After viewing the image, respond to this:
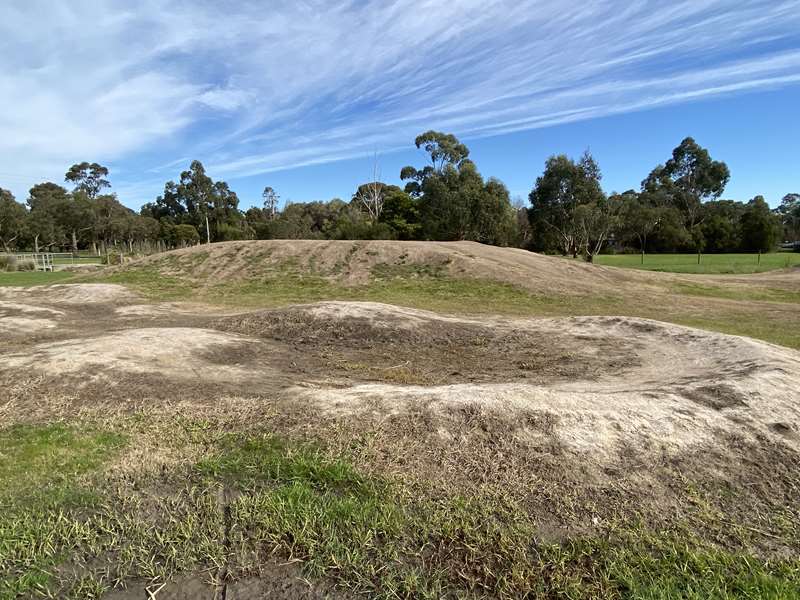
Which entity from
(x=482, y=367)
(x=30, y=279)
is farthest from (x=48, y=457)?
(x=30, y=279)

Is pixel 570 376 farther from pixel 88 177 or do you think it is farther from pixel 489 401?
pixel 88 177

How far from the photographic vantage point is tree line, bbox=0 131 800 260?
41.8m

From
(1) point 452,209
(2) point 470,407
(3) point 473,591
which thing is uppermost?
(1) point 452,209

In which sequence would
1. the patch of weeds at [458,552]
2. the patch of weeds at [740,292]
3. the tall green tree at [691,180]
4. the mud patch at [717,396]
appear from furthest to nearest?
the tall green tree at [691,180] → the patch of weeds at [740,292] → the mud patch at [717,396] → the patch of weeds at [458,552]

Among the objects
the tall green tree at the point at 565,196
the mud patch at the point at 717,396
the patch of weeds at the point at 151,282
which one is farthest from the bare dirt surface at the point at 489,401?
the tall green tree at the point at 565,196

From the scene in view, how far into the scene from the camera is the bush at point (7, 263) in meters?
32.8

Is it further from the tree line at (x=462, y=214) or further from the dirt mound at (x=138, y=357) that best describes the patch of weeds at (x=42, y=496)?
the tree line at (x=462, y=214)

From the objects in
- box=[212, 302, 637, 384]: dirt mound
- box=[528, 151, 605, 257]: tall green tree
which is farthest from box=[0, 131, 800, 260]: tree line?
box=[212, 302, 637, 384]: dirt mound

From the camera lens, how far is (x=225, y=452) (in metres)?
3.88

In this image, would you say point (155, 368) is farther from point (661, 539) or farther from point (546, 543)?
point (661, 539)

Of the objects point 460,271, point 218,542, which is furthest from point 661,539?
point 460,271

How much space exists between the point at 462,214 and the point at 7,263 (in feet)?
110

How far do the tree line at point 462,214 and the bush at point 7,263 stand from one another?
18242 mm

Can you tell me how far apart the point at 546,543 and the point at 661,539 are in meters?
0.70
